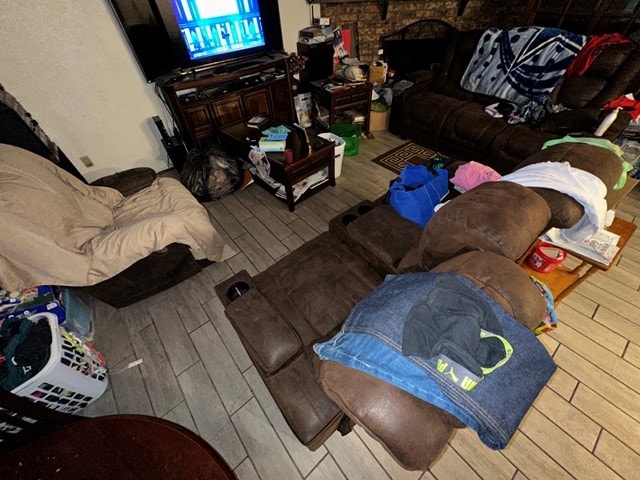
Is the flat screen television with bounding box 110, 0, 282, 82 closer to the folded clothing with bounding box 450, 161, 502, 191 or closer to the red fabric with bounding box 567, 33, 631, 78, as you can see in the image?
the folded clothing with bounding box 450, 161, 502, 191

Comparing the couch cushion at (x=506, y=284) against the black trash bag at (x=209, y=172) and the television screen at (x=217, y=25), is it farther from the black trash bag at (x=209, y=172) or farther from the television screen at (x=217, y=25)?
the television screen at (x=217, y=25)

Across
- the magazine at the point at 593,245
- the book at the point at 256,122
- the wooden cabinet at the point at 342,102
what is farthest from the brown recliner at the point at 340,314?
the wooden cabinet at the point at 342,102

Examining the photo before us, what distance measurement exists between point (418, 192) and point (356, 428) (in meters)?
1.35

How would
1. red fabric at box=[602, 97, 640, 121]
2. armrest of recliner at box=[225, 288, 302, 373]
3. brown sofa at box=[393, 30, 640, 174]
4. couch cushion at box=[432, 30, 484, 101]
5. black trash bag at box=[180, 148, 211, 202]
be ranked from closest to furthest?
armrest of recliner at box=[225, 288, 302, 373], red fabric at box=[602, 97, 640, 121], brown sofa at box=[393, 30, 640, 174], black trash bag at box=[180, 148, 211, 202], couch cushion at box=[432, 30, 484, 101]

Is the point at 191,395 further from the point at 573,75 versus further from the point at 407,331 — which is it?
the point at 573,75

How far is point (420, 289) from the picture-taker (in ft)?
2.46

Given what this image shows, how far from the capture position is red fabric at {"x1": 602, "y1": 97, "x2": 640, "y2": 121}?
Result: 215cm

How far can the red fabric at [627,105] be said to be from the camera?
2152mm

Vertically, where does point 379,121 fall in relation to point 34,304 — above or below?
below

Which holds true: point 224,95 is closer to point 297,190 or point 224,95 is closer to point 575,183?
point 297,190

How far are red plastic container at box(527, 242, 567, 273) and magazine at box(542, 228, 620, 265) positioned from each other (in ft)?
0.42

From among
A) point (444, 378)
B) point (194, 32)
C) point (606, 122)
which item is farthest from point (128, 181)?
point (606, 122)

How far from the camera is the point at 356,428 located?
4.42ft

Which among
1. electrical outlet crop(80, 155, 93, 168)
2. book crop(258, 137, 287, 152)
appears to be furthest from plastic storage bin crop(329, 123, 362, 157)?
electrical outlet crop(80, 155, 93, 168)
